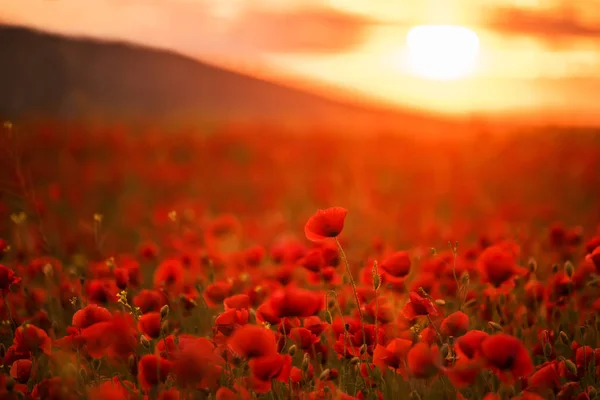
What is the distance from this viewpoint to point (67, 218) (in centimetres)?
553

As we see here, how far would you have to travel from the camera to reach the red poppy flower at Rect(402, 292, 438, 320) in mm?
1755

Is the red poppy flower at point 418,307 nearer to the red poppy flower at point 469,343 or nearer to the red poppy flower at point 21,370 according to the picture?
the red poppy flower at point 469,343

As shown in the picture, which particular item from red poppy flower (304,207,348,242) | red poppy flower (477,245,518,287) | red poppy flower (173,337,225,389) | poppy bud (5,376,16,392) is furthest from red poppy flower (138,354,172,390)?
red poppy flower (477,245,518,287)

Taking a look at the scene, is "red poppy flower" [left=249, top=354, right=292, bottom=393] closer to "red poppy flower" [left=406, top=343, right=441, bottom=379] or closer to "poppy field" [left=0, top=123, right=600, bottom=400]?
"poppy field" [left=0, top=123, right=600, bottom=400]

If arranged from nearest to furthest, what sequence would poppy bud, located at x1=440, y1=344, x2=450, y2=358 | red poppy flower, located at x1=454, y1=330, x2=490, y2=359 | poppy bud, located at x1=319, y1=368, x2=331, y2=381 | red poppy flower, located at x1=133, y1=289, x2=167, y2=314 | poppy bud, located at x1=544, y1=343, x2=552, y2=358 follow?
red poppy flower, located at x1=454, y1=330, x2=490, y2=359, poppy bud, located at x1=440, y1=344, x2=450, y2=358, poppy bud, located at x1=319, y1=368, x2=331, y2=381, poppy bud, located at x1=544, y1=343, x2=552, y2=358, red poppy flower, located at x1=133, y1=289, x2=167, y2=314

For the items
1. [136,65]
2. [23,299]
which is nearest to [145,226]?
[23,299]

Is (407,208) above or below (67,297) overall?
below

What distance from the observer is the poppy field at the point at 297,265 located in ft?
5.86

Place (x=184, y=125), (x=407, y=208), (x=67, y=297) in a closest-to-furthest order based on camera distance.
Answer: (x=67, y=297) → (x=407, y=208) → (x=184, y=125)

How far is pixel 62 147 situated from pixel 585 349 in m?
5.79

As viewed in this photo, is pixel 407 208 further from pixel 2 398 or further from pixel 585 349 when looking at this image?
pixel 2 398

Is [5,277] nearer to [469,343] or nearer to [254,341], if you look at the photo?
[254,341]

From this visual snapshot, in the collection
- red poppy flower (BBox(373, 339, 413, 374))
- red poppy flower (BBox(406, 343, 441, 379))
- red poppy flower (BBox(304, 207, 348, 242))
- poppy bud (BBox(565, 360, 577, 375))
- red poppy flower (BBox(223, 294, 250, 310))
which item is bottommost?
red poppy flower (BBox(223, 294, 250, 310))

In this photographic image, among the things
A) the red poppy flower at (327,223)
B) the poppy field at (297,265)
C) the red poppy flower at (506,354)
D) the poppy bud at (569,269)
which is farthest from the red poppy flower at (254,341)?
the poppy bud at (569,269)
